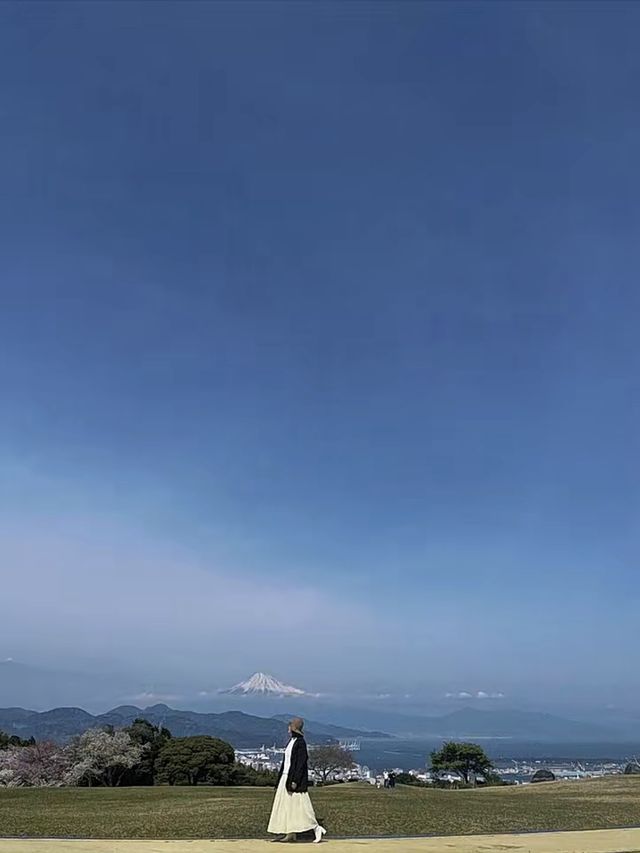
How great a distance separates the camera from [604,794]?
2370 centimetres

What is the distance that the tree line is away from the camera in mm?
47938

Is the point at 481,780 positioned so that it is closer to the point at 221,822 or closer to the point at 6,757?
the point at 6,757

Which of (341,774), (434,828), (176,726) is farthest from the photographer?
(176,726)

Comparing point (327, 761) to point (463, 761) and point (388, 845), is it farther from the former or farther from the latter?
point (388, 845)

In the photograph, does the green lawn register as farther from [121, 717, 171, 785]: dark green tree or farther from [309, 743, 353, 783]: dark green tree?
[309, 743, 353, 783]: dark green tree

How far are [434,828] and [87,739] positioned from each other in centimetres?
4400

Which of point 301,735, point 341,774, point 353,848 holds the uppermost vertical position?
point 301,735

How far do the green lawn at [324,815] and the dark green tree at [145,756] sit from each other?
30332mm

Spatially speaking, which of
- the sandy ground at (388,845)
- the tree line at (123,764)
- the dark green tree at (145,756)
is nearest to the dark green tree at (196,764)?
the tree line at (123,764)

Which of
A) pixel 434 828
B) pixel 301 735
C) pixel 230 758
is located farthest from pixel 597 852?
pixel 230 758

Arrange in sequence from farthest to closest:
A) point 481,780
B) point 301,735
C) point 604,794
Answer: point 481,780 < point 604,794 < point 301,735

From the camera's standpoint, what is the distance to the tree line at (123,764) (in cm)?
4794

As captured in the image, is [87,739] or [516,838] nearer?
[516,838]

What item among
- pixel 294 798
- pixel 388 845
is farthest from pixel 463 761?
pixel 294 798
